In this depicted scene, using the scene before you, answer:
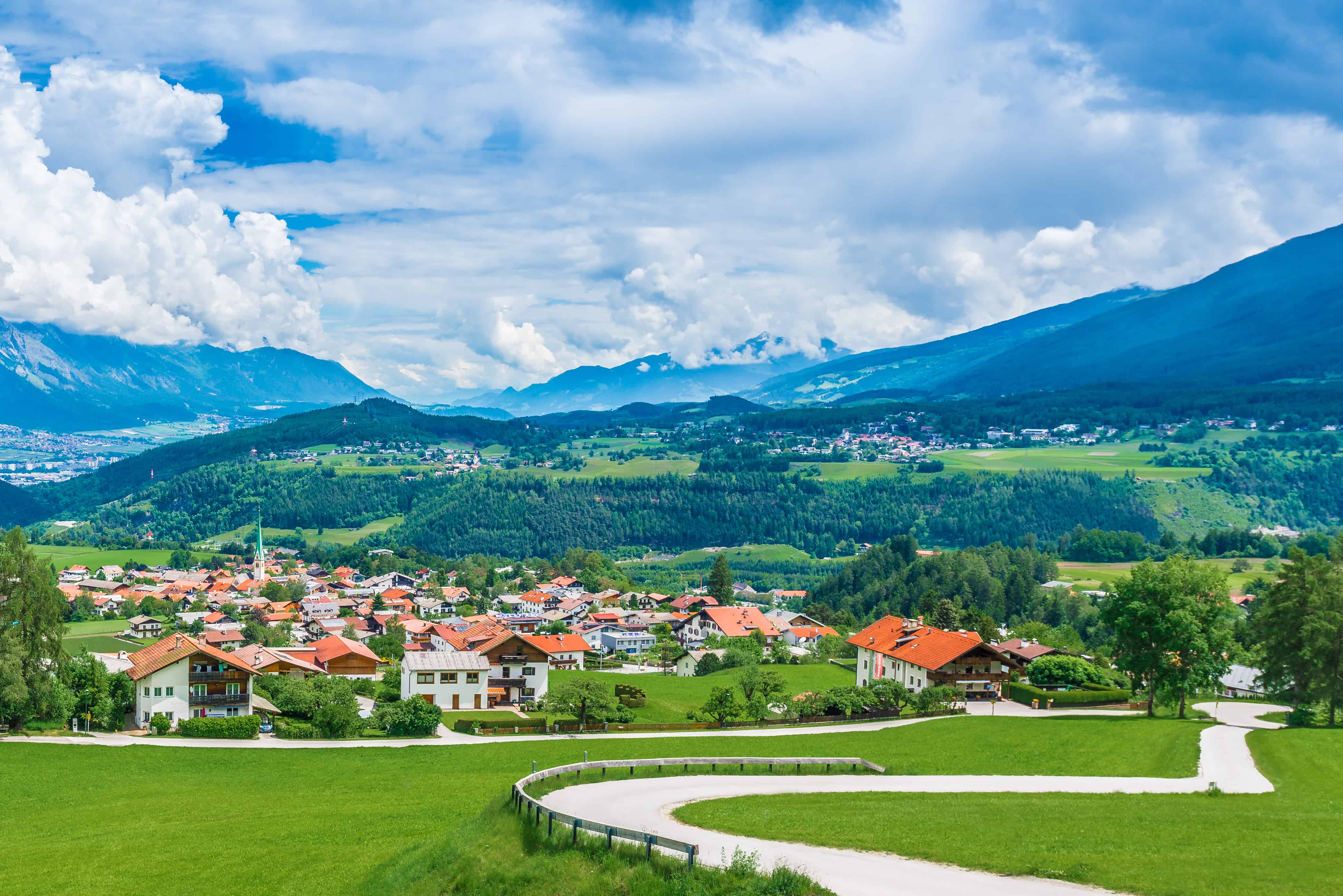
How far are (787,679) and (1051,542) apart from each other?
4694 inches

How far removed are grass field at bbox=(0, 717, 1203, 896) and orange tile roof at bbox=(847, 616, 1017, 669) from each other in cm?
1139

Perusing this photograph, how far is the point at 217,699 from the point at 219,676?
3.54ft

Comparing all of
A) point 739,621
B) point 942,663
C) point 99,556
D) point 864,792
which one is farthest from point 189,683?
point 99,556

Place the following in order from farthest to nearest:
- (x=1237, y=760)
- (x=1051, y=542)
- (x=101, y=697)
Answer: (x=1051, y=542) < (x=101, y=697) < (x=1237, y=760)

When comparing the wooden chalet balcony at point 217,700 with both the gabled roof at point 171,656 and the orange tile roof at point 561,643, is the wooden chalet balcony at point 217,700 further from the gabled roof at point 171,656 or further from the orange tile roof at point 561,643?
the orange tile roof at point 561,643

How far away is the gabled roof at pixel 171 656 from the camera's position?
4634 centimetres

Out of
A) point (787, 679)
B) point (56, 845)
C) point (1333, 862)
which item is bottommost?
point (787, 679)

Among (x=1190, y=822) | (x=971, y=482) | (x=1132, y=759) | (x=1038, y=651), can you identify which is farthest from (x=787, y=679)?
(x=971, y=482)

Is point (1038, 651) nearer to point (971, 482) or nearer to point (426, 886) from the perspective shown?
point (426, 886)

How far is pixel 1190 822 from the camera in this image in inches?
720

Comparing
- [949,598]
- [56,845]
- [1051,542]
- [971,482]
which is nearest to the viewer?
[56,845]

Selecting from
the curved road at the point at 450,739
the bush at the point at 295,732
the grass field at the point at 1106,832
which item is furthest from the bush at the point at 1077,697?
the bush at the point at 295,732

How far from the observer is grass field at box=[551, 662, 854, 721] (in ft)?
172

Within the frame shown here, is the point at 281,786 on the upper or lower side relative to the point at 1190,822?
lower
